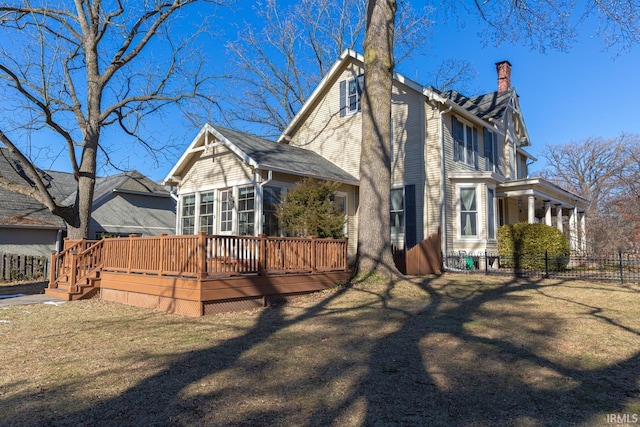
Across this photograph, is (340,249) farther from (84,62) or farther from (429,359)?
(84,62)

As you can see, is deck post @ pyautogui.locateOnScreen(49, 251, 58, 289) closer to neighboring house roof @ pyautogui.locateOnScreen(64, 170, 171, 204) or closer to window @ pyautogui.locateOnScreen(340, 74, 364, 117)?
neighboring house roof @ pyautogui.locateOnScreen(64, 170, 171, 204)

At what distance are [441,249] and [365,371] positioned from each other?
10.9 metres

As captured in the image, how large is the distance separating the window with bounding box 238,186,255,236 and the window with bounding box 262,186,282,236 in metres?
0.50

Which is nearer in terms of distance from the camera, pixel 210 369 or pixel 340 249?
pixel 210 369

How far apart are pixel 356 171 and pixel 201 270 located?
399 inches

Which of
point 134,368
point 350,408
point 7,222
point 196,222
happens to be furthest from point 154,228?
point 350,408

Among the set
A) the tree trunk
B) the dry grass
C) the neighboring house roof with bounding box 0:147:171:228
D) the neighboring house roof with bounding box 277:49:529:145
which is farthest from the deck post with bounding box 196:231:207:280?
the neighboring house roof with bounding box 0:147:171:228

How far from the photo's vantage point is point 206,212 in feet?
53.1

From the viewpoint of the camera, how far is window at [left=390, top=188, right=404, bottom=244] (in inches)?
662

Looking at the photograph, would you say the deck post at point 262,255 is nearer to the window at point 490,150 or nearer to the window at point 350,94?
the window at point 350,94

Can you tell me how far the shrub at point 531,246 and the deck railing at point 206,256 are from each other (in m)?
6.79

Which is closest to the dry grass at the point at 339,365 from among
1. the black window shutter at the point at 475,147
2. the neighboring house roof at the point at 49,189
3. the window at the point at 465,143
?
the window at the point at 465,143

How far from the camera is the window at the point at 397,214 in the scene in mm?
16812

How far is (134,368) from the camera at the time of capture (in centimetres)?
551
